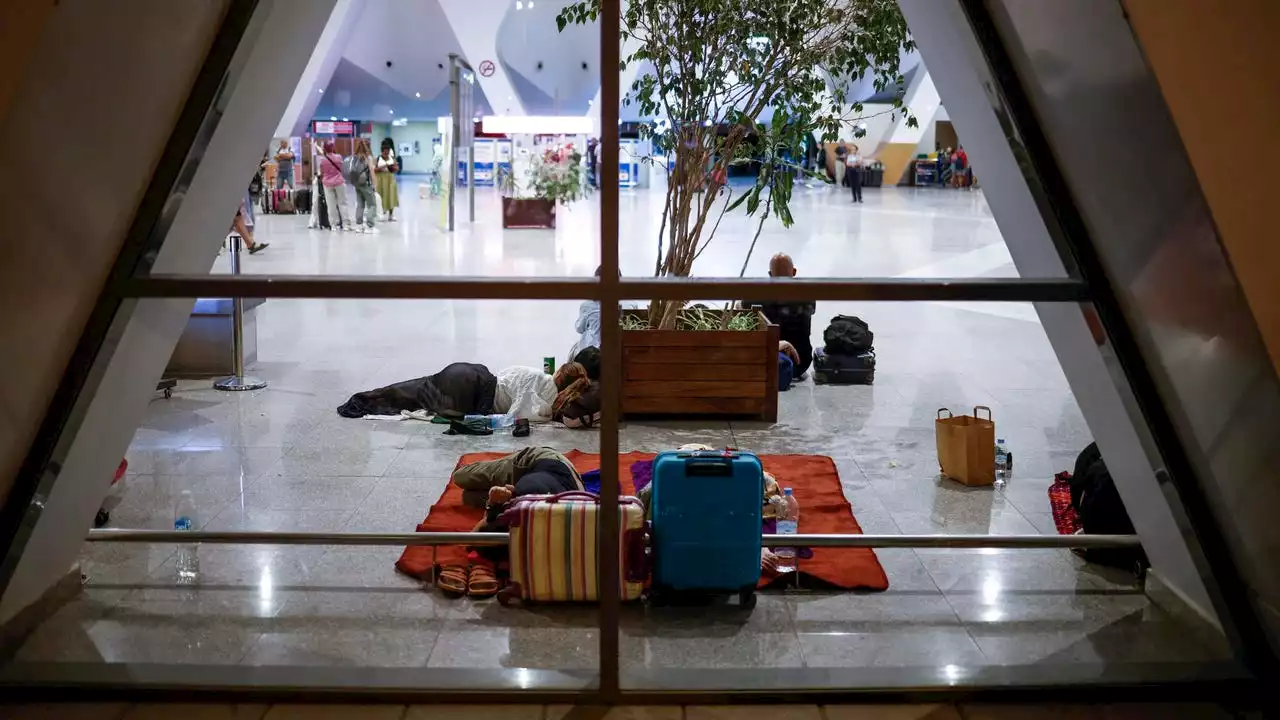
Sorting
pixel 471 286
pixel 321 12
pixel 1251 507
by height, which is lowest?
pixel 1251 507

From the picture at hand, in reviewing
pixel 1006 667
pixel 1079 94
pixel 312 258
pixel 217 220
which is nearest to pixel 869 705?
pixel 1006 667

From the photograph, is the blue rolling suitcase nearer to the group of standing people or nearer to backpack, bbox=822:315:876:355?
backpack, bbox=822:315:876:355

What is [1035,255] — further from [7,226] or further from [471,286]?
[7,226]

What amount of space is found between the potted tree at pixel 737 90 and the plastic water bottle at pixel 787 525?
2102 mm

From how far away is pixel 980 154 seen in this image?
3.95 meters

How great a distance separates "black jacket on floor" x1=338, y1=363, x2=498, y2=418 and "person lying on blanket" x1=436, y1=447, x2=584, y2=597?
6.48 feet

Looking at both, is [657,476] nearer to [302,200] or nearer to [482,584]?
[482,584]

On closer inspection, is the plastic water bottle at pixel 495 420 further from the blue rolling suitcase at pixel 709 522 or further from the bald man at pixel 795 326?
the blue rolling suitcase at pixel 709 522

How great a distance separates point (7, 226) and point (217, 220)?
104 cm

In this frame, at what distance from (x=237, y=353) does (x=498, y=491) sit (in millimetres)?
4326

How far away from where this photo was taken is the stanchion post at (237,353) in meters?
8.02

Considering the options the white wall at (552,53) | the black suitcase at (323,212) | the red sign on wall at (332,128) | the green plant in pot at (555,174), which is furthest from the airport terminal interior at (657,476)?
the white wall at (552,53)

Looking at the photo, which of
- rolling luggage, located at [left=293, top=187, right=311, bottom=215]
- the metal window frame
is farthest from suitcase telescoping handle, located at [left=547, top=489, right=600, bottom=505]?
rolling luggage, located at [left=293, top=187, right=311, bottom=215]

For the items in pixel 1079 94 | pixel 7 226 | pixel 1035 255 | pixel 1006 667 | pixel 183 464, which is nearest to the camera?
pixel 7 226
